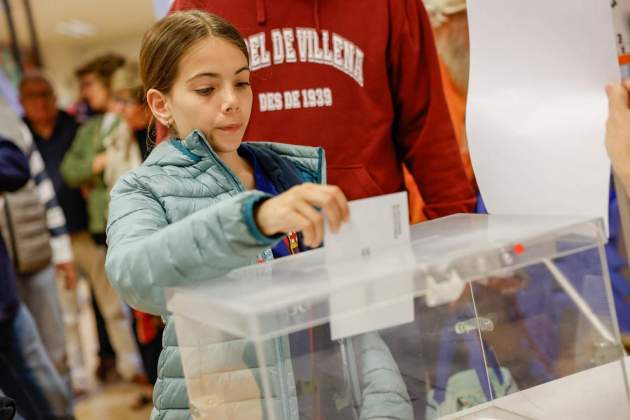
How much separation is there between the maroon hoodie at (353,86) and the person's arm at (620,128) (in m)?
0.61

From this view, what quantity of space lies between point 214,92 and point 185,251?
407 mm

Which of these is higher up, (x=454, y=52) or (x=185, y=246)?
(x=454, y=52)

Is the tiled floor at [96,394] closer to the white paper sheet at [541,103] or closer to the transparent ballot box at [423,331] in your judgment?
the white paper sheet at [541,103]

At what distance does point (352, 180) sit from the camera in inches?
70.4

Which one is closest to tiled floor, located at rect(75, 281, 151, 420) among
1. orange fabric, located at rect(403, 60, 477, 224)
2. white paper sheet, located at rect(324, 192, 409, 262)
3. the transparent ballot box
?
orange fabric, located at rect(403, 60, 477, 224)

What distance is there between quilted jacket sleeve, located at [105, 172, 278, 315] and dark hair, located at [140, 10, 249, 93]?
1.17 ft

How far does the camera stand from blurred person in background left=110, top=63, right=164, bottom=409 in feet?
11.2

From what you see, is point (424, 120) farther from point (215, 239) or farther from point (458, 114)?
point (215, 239)

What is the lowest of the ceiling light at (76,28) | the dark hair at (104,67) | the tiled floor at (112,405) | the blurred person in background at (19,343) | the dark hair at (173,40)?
the tiled floor at (112,405)

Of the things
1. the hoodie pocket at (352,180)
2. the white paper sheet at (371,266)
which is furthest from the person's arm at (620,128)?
the hoodie pocket at (352,180)

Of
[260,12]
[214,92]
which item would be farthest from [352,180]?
[214,92]

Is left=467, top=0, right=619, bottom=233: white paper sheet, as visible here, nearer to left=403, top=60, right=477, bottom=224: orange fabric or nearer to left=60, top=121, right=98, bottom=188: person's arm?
left=403, top=60, right=477, bottom=224: orange fabric

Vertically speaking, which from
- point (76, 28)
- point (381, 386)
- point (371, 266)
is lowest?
point (381, 386)

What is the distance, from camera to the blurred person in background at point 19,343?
308 centimetres
